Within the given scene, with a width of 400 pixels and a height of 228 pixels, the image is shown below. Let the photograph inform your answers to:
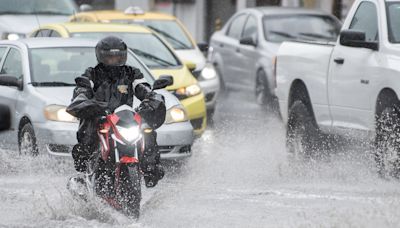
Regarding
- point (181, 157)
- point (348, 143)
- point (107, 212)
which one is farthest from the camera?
point (348, 143)

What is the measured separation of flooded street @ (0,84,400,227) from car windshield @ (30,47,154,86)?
82cm

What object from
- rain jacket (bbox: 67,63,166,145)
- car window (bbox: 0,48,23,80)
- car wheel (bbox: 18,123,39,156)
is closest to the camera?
rain jacket (bbox: 67,63,166,145)

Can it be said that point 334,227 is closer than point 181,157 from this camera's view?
Yes

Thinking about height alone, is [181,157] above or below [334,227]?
below

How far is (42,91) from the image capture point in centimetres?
1287

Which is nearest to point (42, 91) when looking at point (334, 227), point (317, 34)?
point (334, 227)

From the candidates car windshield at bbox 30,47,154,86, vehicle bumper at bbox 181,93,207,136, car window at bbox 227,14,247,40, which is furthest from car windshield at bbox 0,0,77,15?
car windshield at bbox 30,47,154,86

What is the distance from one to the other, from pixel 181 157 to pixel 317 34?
925cm

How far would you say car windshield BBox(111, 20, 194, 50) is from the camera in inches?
778

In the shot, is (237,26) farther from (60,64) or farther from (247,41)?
(60,64)

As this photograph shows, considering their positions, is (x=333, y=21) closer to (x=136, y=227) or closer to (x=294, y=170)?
(x=294, y=170)

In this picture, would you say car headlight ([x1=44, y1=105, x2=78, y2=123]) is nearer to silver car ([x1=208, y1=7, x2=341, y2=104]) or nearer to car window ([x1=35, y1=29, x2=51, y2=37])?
car window ([x1=35, y1=29, x2=51, y2=37])

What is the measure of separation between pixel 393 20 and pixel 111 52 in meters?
3.64

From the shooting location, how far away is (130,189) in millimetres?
9312
